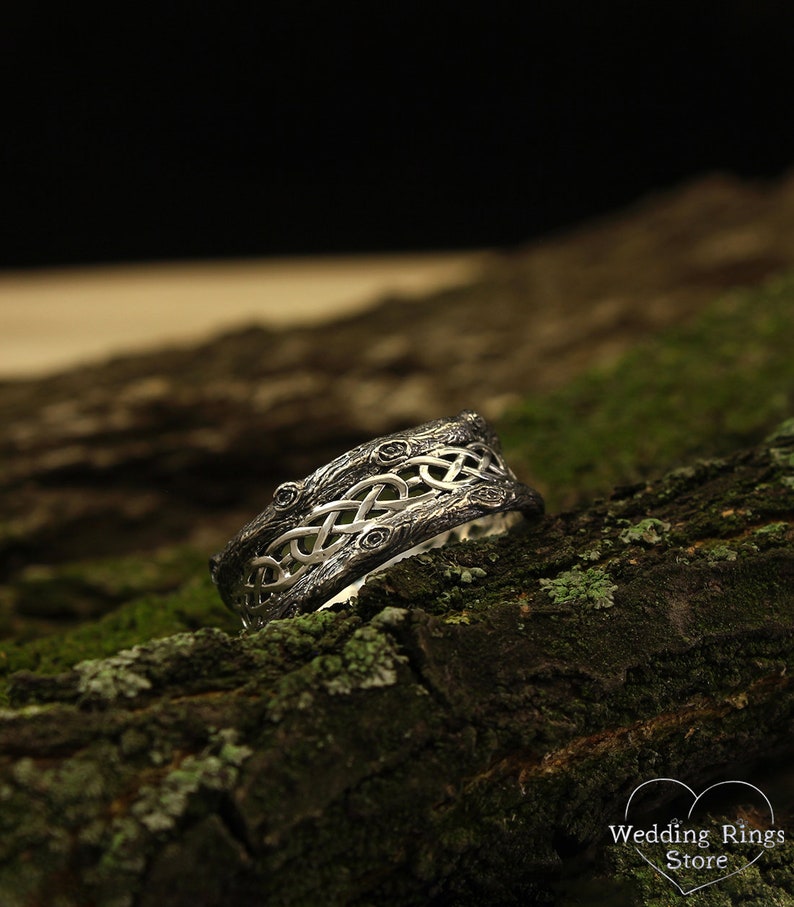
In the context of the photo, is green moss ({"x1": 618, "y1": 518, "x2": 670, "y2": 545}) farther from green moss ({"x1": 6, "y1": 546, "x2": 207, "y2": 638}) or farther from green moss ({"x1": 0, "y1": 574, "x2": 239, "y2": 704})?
green moss ({"x1": 6, "y1": 546, "x2": 207, "y2": 638})

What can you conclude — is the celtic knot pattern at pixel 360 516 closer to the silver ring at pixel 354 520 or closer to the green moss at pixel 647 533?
the silver ring at pixel 354 520

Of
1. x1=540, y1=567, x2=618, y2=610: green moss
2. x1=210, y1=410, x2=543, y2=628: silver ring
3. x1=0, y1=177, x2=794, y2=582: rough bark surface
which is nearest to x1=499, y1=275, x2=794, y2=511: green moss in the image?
x1=0, y1=177, x2=794, y2=582: rough bark surface

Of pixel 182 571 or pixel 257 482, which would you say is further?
pixel 257 482

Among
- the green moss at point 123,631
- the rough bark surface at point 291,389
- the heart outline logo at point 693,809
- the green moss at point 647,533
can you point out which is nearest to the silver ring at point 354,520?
the green moss at point 647,533

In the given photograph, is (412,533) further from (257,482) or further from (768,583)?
(257,482)

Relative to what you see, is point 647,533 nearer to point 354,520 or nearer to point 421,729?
point 354,520

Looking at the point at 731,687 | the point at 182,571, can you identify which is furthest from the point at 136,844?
the point at 182,571
